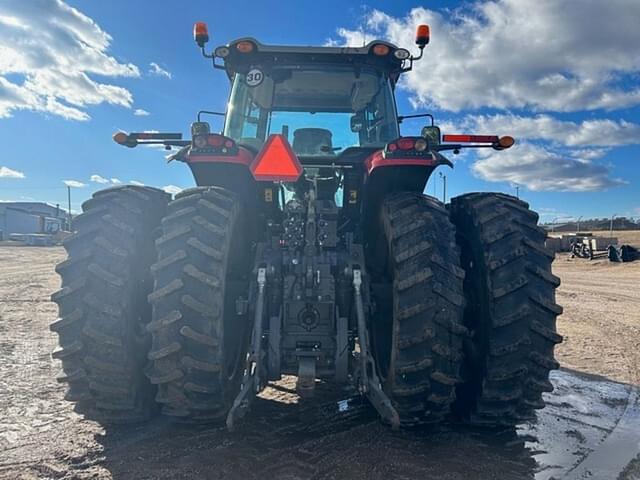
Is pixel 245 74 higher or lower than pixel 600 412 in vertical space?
higher

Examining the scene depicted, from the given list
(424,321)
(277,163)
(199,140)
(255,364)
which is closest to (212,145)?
(199,140)

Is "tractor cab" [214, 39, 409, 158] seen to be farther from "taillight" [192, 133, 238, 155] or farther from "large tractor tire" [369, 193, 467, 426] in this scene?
"large tractor tire" [369, 193, 467, 426]

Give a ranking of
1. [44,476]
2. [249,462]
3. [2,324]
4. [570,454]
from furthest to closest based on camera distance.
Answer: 1. [2,324]
2. [570,454]
3. [249,462]
4. [44,476]

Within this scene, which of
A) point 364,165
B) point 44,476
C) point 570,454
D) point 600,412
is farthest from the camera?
point 600,412

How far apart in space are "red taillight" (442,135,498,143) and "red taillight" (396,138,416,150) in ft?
3.30

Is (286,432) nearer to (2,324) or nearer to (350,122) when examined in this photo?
(350,122)

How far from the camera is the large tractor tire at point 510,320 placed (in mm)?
3262

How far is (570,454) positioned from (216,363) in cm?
260

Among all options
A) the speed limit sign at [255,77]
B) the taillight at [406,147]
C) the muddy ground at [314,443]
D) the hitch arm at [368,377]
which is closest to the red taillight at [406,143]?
the taillight at [406,147]

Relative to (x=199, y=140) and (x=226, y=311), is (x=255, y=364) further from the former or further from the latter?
(x=199, y=140)

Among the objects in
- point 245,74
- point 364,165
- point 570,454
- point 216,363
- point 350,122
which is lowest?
point 570,454

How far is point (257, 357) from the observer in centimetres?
311

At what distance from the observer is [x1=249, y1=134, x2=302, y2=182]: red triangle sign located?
3.18m

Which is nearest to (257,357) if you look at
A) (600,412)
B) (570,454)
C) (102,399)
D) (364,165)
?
(102,399)
